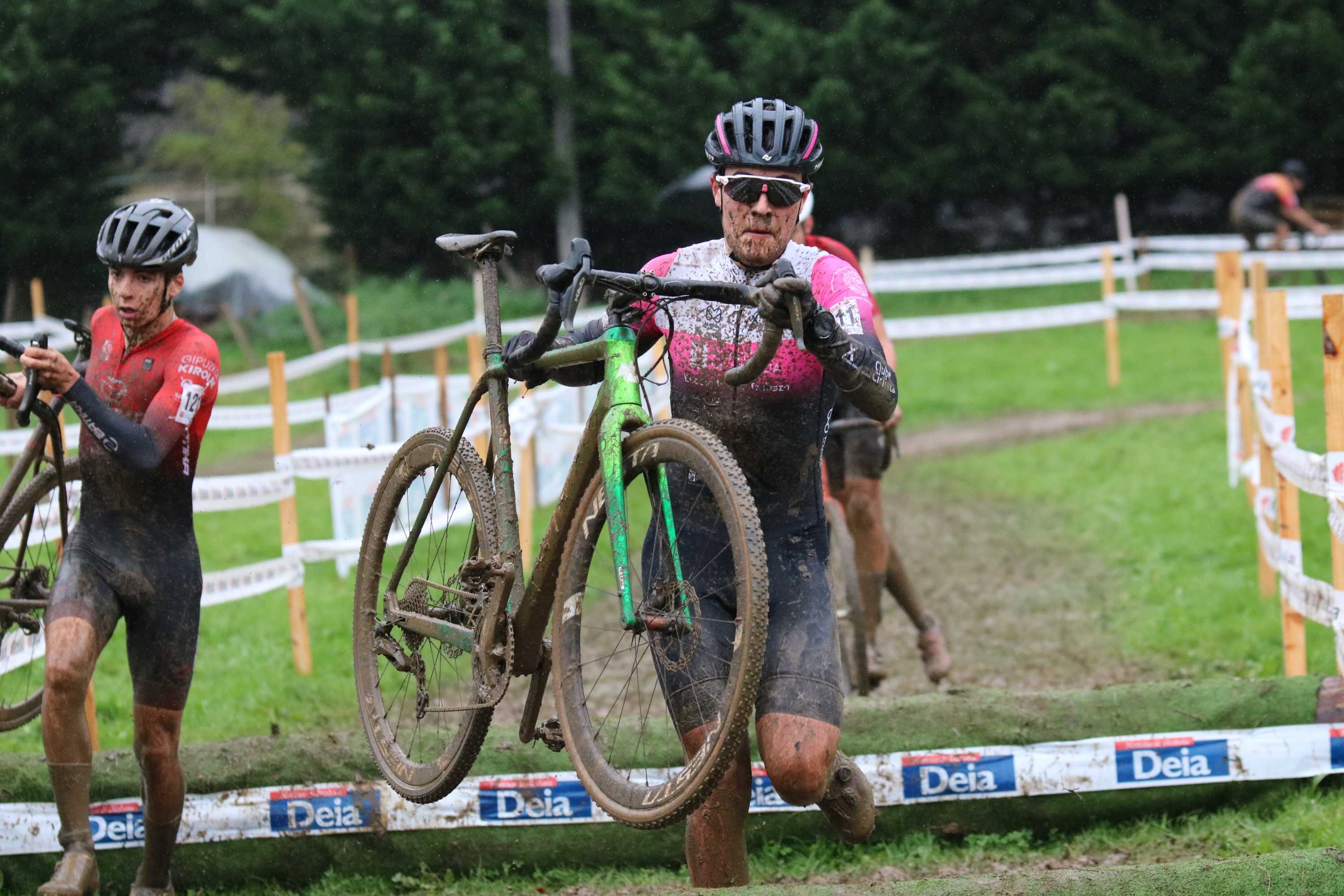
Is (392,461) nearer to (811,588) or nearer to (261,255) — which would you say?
(811,588)

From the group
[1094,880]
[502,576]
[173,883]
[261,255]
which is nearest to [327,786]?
[173,883]

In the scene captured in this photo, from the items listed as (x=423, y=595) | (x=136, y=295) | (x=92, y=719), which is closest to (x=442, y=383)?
(x=92, y=719)

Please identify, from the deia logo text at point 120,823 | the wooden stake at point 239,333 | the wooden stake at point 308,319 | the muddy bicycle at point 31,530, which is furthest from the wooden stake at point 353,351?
the deia logo text at point 120,823

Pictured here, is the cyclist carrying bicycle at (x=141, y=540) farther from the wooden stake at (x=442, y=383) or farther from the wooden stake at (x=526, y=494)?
the wooden stake at (x=442, y=383)

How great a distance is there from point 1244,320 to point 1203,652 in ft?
11.8

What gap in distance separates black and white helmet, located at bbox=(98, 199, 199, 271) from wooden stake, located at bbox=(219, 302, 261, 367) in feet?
62.5

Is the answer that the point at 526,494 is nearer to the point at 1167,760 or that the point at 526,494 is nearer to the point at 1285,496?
Result: the point at 1285,496

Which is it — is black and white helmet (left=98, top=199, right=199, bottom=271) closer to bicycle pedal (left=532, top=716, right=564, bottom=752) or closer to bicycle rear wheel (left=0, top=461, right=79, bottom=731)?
bicycle rear wheel (left=0, top=461, right=79, bottom=731)

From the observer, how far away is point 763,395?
177 inches

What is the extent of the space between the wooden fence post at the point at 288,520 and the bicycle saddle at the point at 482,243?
4095mm

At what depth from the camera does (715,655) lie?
423 cm

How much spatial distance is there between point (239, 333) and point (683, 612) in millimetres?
22536

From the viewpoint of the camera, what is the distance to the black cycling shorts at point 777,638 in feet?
13.8

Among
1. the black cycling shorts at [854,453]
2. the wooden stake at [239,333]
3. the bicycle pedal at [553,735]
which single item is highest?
the wooden stake at [239,333]
